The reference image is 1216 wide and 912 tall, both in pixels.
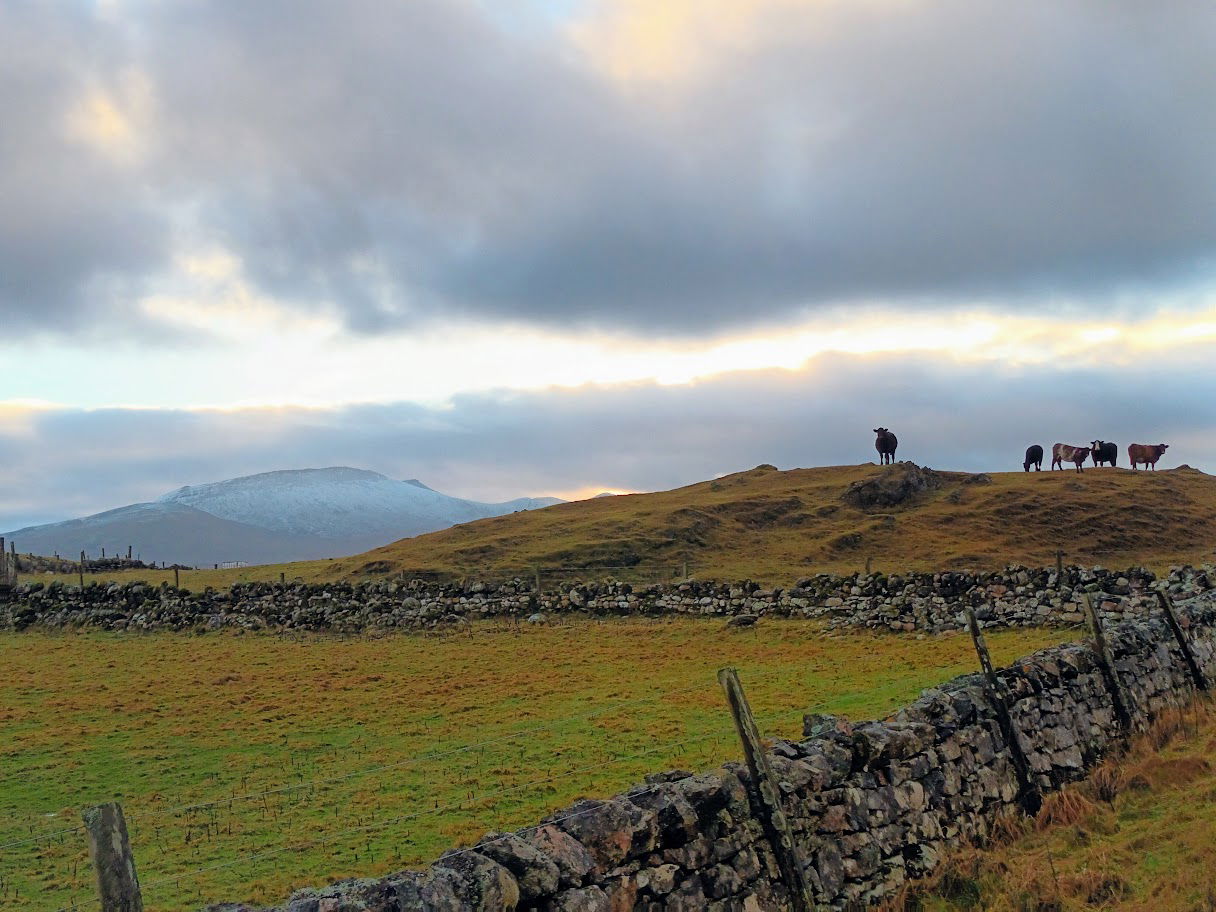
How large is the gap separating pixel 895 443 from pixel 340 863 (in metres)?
71.4

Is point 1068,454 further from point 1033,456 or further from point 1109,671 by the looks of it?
point 1109,671

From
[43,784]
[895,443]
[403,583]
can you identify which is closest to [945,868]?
[43,784]

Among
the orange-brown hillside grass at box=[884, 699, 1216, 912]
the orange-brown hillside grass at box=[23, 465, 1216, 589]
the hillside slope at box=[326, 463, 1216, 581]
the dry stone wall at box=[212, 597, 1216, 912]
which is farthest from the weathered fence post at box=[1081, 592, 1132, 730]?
the hillside slope at box=[326, 463, 1216, 581]

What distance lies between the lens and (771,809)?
942 cm

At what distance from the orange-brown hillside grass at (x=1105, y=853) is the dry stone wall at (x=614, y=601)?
14812 mm

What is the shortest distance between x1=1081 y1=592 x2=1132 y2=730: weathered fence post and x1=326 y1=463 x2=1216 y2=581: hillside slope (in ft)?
102

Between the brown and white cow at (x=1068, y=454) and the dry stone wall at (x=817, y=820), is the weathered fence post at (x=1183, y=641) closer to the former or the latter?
the dry stone wall at (x=817, y=820)

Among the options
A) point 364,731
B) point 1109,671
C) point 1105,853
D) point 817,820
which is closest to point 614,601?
point 364,731

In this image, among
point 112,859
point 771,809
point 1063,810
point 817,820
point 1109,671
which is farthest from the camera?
point 1109,671

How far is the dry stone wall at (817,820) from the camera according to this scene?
24.9 feet

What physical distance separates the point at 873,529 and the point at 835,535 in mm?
2439

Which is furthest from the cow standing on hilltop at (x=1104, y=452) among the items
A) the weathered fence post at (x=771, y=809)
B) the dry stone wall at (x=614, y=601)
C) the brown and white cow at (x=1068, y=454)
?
the weathered fence post at (x=771, y=809)

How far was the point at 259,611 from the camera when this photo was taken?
4403 centimetres

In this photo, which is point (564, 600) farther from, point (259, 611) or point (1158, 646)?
point (1158, 646)
